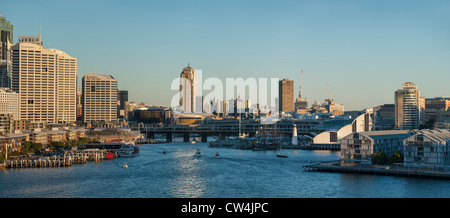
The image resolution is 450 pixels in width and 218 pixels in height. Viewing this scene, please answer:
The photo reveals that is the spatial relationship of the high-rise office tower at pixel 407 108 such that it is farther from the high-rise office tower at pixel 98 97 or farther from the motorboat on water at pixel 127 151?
the high-rise office tower at pixel 98 97

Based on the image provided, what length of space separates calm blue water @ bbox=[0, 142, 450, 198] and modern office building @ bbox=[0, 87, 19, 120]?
49.6m

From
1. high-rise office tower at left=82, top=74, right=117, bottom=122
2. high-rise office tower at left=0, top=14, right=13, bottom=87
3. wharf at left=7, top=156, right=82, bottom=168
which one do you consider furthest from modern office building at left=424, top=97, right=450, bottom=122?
high-rise office tower at left=0, top=14, right=13, bottom=87

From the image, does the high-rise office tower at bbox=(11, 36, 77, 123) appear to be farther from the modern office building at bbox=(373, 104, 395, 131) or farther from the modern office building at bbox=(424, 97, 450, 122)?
the modern office building at bbox=(424, 97, 450, 122)

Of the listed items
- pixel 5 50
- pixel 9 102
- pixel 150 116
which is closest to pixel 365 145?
pixel 9 102

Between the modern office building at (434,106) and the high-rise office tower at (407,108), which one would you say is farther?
the modern office building at (434,106)

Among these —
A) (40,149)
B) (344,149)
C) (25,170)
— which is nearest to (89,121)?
(40,149)

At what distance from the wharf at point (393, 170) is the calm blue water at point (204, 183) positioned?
36.7 inches

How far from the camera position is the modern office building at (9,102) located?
288ft

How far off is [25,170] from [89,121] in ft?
262

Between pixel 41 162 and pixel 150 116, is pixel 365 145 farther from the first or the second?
pixel 150 116

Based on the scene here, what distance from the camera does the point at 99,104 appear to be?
123312 mm

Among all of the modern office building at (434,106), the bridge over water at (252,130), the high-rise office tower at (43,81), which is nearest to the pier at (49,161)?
the bridge over water at (252,130)
